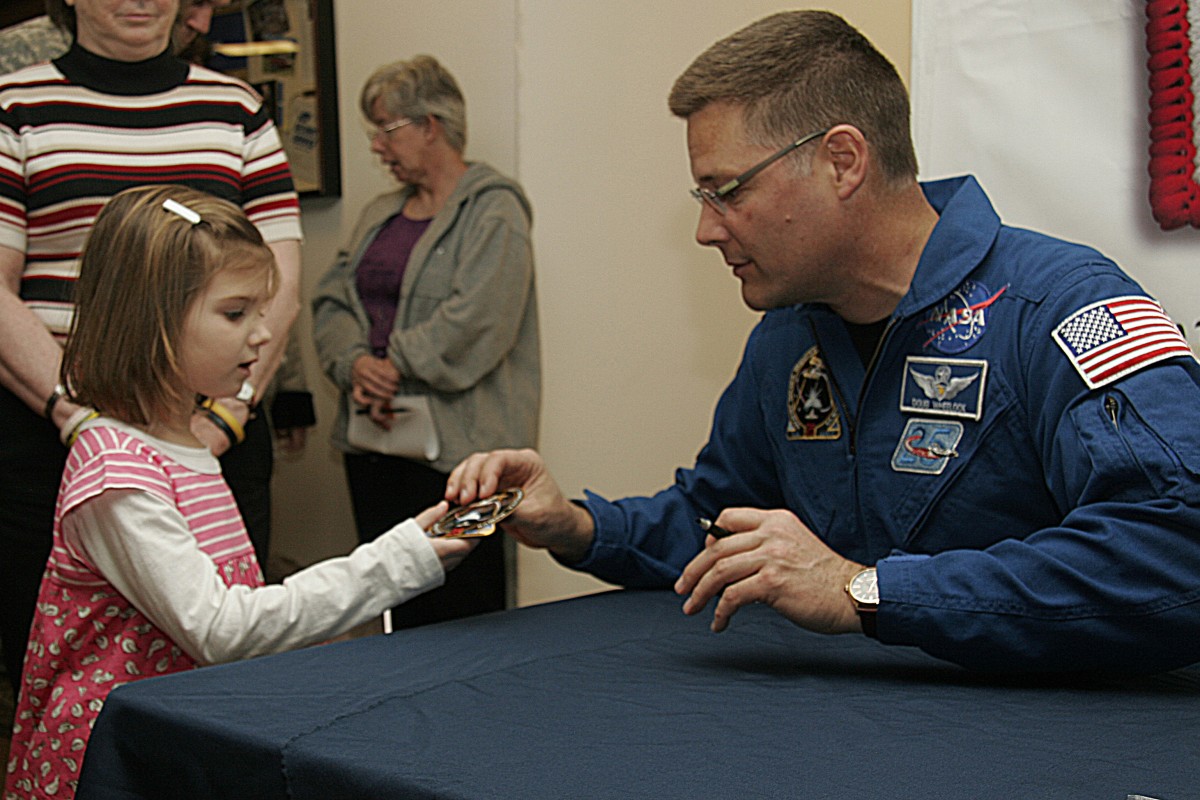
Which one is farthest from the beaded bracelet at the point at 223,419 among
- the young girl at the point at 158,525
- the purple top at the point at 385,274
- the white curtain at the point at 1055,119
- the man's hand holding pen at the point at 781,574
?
the purple top at the point at 385,274

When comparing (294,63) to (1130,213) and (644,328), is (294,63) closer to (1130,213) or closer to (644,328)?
(644,328)

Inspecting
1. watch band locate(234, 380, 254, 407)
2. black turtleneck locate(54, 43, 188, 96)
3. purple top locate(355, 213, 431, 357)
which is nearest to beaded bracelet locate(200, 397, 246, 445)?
watch band locate(234, 380, 254, 407)

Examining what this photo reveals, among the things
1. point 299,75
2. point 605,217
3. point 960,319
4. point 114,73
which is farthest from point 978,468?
point 299,75

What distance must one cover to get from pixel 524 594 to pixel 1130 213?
2164 mm

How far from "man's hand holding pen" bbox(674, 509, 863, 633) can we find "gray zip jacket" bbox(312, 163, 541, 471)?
2007 mm

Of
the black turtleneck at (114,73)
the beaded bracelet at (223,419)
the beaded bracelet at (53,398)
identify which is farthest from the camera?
the black turtleneck at (114,73)

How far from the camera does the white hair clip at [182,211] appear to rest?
169 centimetres

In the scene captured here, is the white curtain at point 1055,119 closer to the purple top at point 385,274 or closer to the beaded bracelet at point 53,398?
the beaded bracelet at point 53,398

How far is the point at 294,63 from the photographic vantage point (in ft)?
13.8

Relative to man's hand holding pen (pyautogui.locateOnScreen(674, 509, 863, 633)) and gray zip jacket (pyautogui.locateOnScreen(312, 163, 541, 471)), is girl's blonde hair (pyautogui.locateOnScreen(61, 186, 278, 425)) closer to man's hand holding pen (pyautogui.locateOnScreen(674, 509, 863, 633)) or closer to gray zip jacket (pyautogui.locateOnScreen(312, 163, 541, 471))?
man's hand holding pen (pyautogui.locateOnScreen(674, 509, 863, 633))

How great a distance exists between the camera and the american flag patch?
131cm

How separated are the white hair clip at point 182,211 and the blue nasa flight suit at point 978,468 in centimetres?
65

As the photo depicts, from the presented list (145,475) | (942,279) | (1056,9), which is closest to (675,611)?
(942,279)

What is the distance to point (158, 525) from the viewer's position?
152cm
